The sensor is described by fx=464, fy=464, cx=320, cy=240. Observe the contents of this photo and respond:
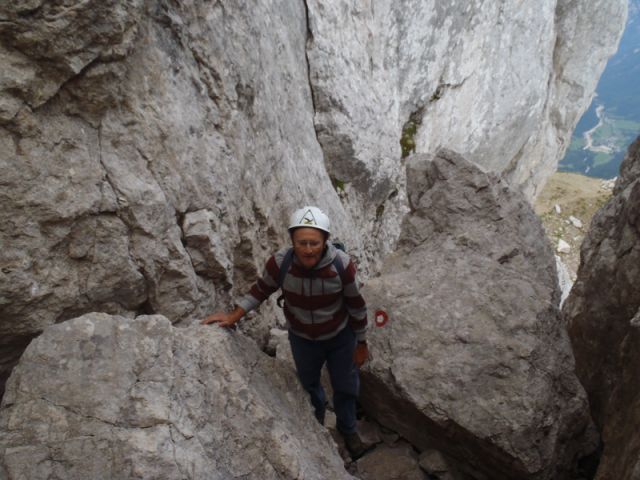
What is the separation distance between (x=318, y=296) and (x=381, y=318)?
90.1 inches

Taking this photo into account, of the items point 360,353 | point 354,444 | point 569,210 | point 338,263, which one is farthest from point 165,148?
point 569,210

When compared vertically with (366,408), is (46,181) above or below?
above

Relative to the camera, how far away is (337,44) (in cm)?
1463

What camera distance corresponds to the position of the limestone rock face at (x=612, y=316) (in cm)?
576

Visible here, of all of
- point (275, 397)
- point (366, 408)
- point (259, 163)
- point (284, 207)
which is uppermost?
point (259, 163)

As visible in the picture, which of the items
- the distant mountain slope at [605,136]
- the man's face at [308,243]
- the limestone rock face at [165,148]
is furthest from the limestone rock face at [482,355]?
the distant mountain slope at [605,136]

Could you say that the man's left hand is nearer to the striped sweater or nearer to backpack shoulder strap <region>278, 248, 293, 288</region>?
the striped sweater

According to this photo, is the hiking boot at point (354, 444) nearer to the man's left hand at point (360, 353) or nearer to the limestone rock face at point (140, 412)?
the man's left hand at point (360, 353)

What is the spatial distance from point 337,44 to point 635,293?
1114cm

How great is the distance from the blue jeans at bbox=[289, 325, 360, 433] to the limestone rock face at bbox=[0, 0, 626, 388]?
78.6 inches

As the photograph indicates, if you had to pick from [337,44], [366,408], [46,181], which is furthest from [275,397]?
[337,44]

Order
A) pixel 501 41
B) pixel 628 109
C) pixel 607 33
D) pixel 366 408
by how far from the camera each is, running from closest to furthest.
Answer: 1. pixel 366 408
2. pixel 501 41
3. pixel 607 33
4. pixel 628 109

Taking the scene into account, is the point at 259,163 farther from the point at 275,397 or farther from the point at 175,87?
the point at 275,397

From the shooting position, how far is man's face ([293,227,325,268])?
17.0ft
